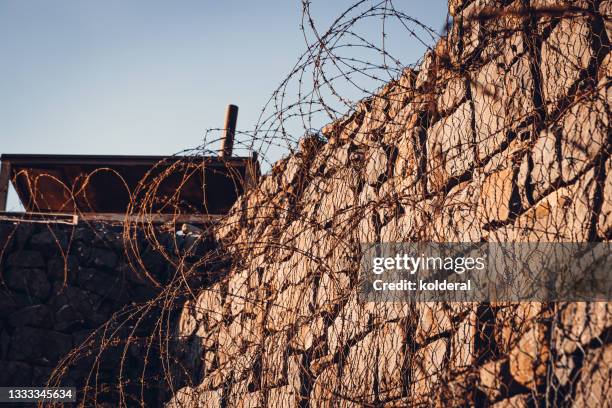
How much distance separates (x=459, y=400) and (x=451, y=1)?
1.74 metres

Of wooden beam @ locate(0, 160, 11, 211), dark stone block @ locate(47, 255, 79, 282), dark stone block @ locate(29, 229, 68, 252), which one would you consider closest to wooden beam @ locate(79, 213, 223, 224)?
dark stone block @ locate(29, 229, 68, 252)

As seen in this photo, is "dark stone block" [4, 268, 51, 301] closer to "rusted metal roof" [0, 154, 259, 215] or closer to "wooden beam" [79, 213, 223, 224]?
"wooden beam" [79, 213, 223, 224]

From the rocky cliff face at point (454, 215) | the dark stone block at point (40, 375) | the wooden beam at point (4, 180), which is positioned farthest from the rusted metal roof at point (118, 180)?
the rocky cliff face at point (454, 215)

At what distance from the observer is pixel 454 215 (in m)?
3.03

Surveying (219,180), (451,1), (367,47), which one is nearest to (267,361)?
(367,47)

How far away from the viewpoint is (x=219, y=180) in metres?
7.19

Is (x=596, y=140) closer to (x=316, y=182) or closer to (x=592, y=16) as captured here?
(x=592, y=16)

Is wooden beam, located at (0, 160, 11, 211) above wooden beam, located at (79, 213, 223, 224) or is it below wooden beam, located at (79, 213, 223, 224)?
above

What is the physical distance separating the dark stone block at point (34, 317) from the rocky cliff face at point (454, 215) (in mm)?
1621

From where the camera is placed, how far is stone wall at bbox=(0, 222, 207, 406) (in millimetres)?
5523

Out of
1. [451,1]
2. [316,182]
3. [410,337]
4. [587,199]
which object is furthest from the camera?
[316,182]

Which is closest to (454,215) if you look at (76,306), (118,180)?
(76,306)

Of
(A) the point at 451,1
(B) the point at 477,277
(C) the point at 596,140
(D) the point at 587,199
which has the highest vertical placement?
(A) the point at 451,1

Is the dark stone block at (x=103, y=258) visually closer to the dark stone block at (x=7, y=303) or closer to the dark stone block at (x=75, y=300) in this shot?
the dark stone block at (x=75, y=300)
